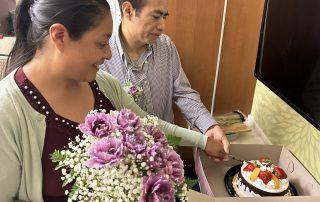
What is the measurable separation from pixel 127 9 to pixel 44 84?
677 millimetres

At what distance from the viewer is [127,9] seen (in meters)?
1.52

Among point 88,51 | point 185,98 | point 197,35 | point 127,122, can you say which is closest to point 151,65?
point 185,98

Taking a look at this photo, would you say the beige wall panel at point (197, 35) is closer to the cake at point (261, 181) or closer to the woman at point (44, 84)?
the cake at point (261, 181)

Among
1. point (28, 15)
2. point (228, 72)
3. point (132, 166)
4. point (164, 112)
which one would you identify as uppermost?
point (28, 15)

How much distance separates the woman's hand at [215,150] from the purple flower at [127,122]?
635 mm

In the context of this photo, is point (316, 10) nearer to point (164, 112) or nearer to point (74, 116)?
point (74, 116)

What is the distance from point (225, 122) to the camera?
1632 mm

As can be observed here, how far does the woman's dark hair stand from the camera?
3.01ft

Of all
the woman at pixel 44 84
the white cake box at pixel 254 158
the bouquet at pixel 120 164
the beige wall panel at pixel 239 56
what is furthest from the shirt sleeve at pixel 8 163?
the beige wall panel at pixel 239 56

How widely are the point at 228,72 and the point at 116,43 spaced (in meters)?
0.77

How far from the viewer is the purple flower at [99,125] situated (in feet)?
2.31

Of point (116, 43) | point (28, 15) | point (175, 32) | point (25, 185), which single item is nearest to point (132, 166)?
point (25, 185)

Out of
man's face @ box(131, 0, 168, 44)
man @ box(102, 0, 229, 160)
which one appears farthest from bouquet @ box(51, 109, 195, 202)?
man's face @ box(131, 0, 168, 44)

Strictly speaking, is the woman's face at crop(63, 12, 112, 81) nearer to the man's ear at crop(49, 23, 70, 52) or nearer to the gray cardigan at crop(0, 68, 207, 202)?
the man's ear at crop(49, 23, 70, 52)
